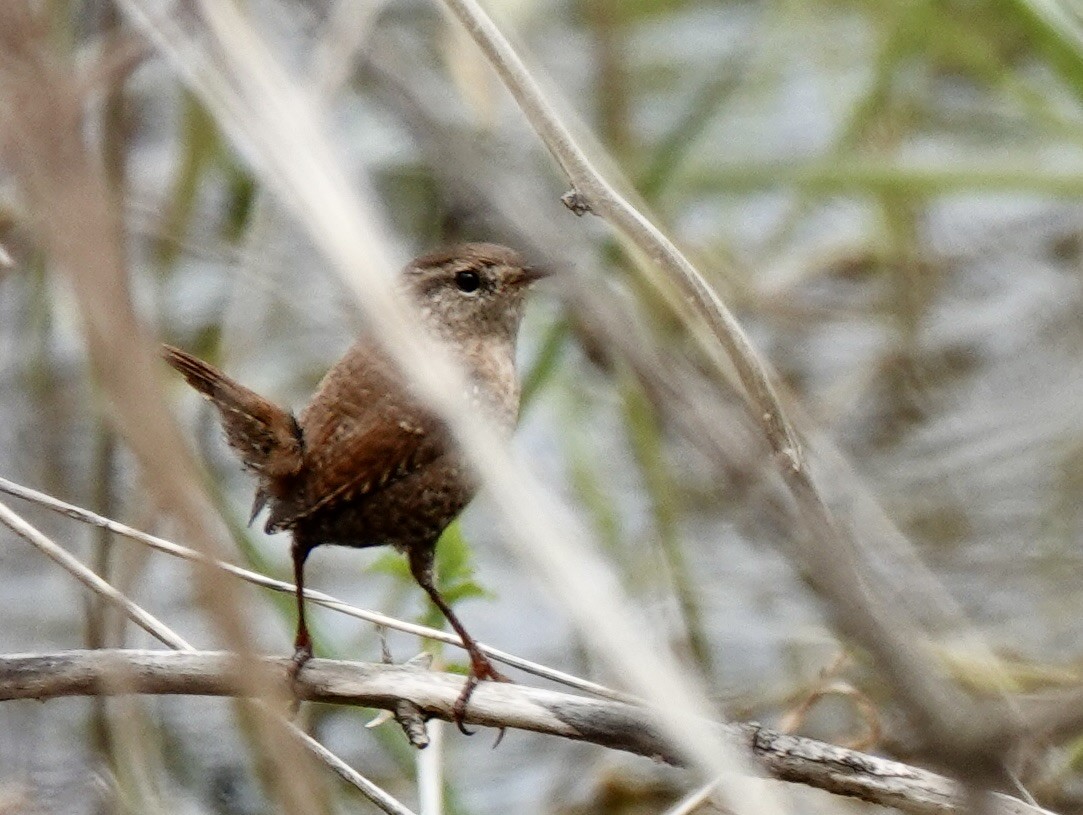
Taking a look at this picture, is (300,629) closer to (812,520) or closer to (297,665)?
(297,665)

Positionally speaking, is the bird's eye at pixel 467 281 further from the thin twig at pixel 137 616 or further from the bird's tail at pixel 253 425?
the thin twig at pixel 137 616

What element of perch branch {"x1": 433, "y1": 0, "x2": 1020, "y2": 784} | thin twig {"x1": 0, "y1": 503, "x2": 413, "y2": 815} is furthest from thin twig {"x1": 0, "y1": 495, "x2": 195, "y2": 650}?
perch branch {"x1": 433, "y1": 0, "x2": 1020, "y2": 784}

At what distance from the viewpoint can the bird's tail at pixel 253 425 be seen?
2.39 m

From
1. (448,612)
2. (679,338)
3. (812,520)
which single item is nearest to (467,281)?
(448,612)

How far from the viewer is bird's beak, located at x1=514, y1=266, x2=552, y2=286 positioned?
2904 millimetres

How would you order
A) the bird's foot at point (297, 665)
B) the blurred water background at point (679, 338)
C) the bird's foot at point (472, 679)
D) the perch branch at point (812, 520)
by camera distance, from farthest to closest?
the blurred water background at point (679, 338) < the bird's foot at point (297, 665) < the bird's foot at point (472, 679) < the perch branch at point (812, 520)

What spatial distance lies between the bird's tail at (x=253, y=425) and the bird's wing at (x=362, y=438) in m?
0.03

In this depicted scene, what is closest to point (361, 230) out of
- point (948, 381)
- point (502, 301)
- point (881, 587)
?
point (881, 587)

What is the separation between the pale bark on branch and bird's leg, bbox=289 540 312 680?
13 millimetres

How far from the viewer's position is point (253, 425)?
8.03 feet

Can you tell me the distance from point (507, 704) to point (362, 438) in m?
0.53

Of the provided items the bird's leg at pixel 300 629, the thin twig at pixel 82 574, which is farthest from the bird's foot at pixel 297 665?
the thin twig at pixel 82 574

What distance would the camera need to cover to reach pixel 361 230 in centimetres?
126

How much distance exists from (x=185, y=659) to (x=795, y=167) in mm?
2055
